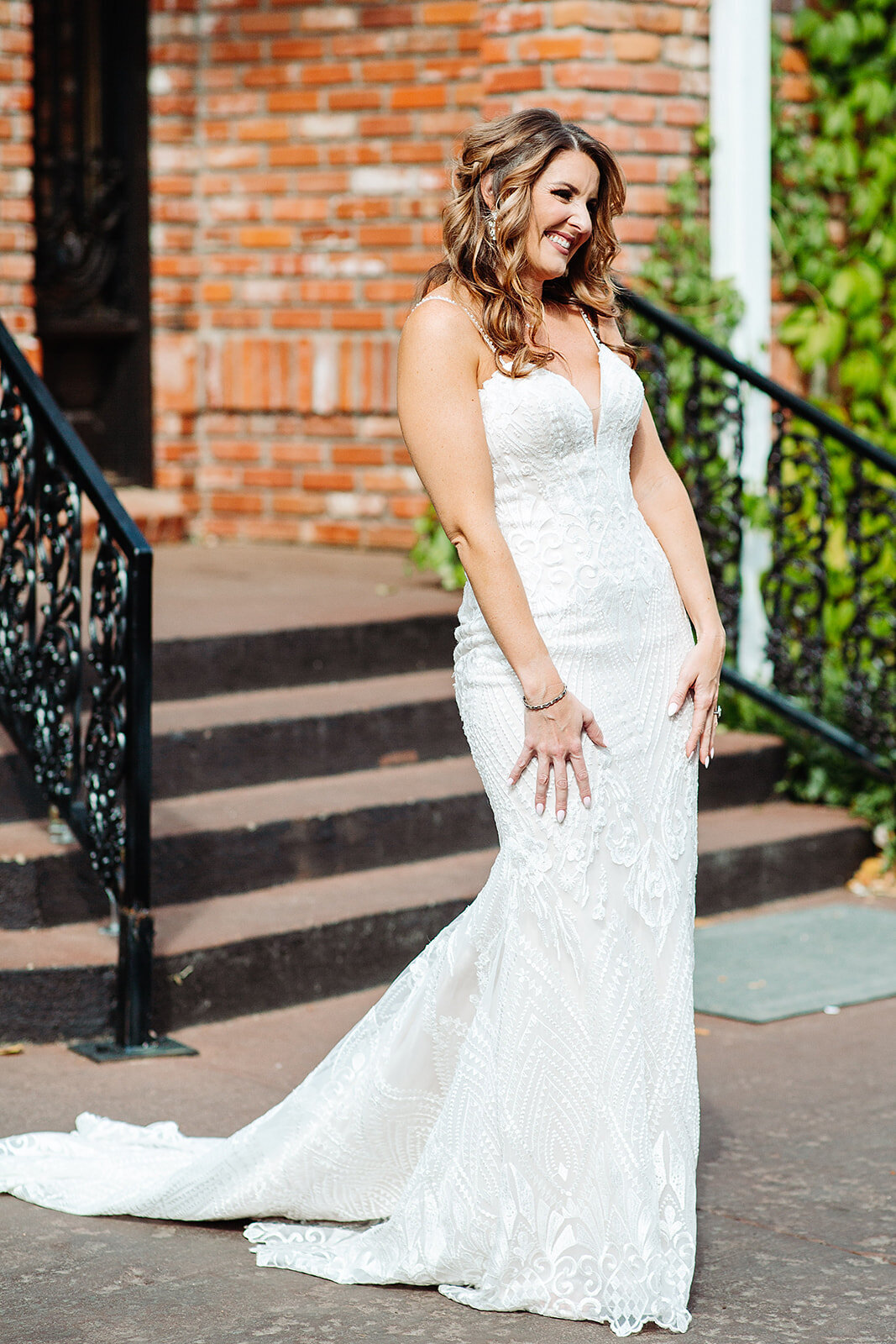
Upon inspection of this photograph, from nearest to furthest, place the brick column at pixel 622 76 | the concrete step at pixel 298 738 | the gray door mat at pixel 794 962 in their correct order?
the gray door mat at pixel 794 962 < the concrete step at pixel 298 738 < the brick column at pixel 622 76

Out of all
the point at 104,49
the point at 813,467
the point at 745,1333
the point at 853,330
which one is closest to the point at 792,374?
the point at 853,330

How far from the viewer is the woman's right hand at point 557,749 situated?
335cm

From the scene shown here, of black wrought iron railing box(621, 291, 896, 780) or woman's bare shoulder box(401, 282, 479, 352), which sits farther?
black wrought iron railing box(621, 291, 896, 780)

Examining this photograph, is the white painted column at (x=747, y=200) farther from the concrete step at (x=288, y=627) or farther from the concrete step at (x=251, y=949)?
the concrete step at (x=251, y=949)

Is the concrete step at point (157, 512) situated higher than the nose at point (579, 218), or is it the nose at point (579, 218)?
the nose at point (579, 218)

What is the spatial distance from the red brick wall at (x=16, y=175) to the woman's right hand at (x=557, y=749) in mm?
4610

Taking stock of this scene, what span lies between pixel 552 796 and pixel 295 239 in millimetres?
5321

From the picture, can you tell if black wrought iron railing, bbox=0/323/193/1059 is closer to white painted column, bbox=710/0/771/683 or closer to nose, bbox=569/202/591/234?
nose, bbox=569/202/591/234

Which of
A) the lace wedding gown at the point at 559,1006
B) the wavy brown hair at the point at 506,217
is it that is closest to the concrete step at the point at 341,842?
the lace wedding gown at the point at 559,1006

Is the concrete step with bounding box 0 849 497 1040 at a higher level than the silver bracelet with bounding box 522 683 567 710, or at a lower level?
lower

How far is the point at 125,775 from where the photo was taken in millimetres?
4629

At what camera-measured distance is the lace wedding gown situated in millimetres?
3316

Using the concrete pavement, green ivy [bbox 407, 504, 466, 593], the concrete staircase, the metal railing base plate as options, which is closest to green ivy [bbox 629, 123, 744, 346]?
green ivy [bbox 407, 504, 466, 593]

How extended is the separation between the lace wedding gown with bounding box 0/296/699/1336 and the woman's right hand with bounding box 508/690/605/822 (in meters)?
0.03
